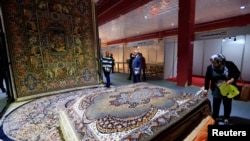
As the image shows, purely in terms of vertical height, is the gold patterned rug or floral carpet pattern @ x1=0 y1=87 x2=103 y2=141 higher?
the gold patterned rug

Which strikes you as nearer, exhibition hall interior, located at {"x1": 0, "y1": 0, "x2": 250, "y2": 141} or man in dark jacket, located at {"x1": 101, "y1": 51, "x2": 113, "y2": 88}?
exhibition hall interior, located at {"x1": 0, "y1": 0, "x2": 250, "y2": 141}

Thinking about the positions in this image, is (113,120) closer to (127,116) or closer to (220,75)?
(127,116)

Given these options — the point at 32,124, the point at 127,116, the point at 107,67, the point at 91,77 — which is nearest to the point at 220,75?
the point at 127,116

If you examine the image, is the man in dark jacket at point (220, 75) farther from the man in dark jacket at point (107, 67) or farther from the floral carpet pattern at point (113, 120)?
the man in dark jacket at point (107, 67)

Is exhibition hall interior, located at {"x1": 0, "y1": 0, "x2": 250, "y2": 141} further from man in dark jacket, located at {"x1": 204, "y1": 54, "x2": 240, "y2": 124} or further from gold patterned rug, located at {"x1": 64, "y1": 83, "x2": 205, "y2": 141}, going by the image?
man in dark jacket, located at {"x1": 204, "y1": 54, "x2": 240, "y2": 124}

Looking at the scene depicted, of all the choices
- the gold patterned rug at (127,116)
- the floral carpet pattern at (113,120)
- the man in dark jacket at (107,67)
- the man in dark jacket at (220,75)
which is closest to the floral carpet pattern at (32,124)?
the floral carpet pattern at (113,120)

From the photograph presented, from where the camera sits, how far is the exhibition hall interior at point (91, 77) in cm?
127

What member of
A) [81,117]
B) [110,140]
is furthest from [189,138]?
[81,117]

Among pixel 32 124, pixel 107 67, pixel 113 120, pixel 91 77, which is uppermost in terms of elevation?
pixel 107 67

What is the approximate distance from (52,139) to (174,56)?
6.54 m

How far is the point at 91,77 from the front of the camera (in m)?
5.46

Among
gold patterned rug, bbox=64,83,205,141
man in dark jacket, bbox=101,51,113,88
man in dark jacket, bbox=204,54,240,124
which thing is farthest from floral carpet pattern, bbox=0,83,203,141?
man in dark jacket, bbox=101,51,113,88

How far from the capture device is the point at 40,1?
434 centimetres

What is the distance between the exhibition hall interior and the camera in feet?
4.17
